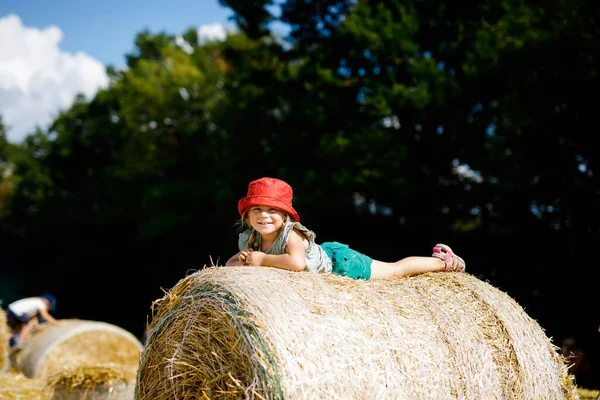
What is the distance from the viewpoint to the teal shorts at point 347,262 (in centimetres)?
534

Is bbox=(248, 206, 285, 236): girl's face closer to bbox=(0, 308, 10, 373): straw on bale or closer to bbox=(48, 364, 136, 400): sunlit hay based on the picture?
bbox=(48, 364, 136, 400): sunlit hay

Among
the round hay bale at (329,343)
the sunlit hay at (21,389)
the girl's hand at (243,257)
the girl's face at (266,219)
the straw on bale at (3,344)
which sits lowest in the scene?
the sunlit hay at (21,389)

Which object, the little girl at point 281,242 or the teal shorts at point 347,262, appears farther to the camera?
the teal shorts at point 347,262

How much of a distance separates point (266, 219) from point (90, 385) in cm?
277

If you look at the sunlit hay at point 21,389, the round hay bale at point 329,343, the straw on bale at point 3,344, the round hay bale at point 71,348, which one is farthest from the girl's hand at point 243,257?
the round hay bale at point 71,348

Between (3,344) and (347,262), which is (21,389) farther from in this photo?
(347,262)

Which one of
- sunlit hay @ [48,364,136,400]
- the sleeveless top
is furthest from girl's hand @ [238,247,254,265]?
sunlit hay @ [48,364,136,400]

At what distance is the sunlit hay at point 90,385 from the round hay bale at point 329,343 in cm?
177

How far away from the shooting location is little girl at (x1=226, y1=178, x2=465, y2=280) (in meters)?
4.84

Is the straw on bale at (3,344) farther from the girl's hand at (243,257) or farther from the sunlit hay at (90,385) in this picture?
the girl's hand at (243,257)

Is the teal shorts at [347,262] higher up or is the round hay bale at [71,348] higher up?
the teal shorts at [347,262]

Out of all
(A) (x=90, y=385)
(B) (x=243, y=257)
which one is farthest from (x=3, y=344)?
(B) (x=243, y=257)

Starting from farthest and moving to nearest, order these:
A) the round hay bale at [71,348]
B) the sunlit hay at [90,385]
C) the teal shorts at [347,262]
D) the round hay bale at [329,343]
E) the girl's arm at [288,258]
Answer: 1. the round hay bale at [71,348]
2. the sunlit hay at [90,385]
3. the teal shorts at [347,262]
4. the girl's arm at [288,258]
5. the round hay bale at [329,343]

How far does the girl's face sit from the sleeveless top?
0.22ft
